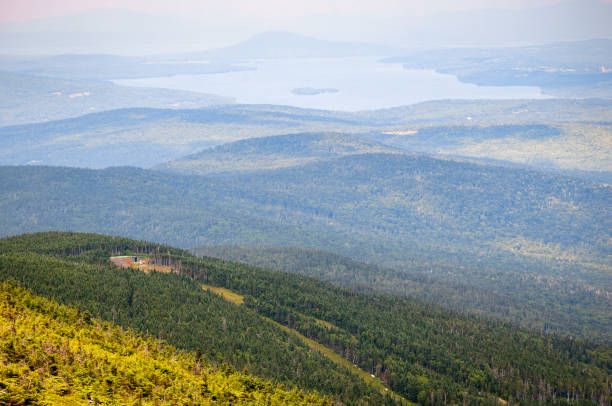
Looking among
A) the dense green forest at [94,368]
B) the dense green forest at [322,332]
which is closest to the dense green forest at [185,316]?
the dense green forest at [322,332]

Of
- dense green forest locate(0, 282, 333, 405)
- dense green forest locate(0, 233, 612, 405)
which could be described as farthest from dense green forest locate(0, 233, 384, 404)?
dense green forest locate(0, 282, 333, 405)

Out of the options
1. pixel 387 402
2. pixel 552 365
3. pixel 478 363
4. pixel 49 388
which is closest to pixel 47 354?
pixel 49 388

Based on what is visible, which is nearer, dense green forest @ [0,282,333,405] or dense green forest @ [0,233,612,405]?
dense green forest @ [0,282,333,405]

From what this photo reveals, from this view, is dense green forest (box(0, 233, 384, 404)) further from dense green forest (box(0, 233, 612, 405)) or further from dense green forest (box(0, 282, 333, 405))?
dense green forest (box(0, 282, 333, 405))

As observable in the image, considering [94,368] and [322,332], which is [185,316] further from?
[94,368]

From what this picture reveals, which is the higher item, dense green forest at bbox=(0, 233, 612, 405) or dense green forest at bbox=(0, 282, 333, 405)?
dense green forest at bbox=(0, 282, 333, 405)

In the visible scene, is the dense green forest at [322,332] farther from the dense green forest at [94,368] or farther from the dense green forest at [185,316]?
the dense green forest at [94,368]

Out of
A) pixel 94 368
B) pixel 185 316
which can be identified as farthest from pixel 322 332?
pixel 94 368
